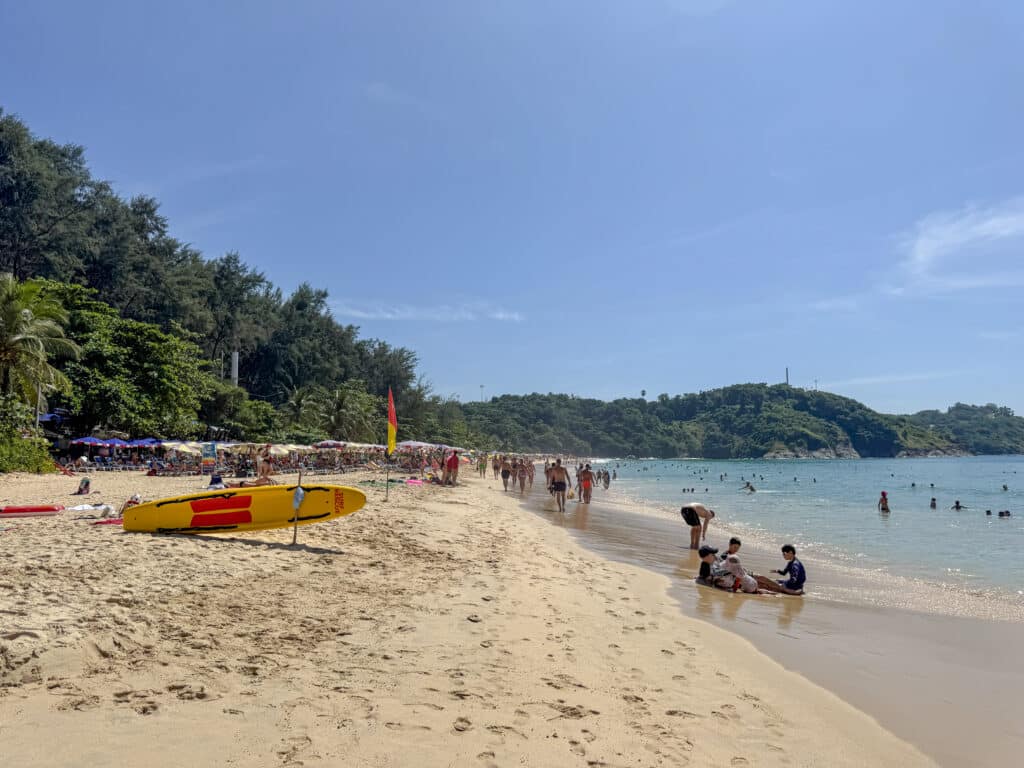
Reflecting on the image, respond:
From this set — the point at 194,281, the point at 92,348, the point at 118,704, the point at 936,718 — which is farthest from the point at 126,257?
the point at 936,718

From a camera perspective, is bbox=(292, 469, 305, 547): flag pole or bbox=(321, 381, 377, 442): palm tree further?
bbox=(321, 381, 377, 442): palm tree

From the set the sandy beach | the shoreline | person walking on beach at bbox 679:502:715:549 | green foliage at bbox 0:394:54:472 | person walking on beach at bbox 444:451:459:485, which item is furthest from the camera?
person walking on beach at bbox 444:451:459:485

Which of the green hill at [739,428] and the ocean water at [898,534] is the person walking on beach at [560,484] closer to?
the ocean water at [898,534]

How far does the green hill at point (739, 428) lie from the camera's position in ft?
486

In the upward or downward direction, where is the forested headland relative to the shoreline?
upward

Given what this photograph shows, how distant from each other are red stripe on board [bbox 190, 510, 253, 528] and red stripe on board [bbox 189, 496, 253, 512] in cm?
9

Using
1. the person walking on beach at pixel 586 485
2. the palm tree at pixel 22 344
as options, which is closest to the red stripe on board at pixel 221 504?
the person walking on beach at pixel 586 485

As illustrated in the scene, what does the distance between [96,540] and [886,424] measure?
178 m

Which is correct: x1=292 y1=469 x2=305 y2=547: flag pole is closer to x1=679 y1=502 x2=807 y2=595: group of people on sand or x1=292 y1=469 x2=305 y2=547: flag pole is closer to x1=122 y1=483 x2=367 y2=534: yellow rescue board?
x1=122 y1=483 x2=367 y2=534: yellow rescue board

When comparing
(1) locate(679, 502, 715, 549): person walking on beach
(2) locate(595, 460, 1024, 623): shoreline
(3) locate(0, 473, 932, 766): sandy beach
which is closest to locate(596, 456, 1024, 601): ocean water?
(2) locate(595, 460, 1024, 623): shoreline

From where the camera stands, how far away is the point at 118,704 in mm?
3924

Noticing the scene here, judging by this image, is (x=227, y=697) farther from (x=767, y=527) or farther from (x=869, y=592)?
(x=767, y=527)

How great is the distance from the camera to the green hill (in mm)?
148000

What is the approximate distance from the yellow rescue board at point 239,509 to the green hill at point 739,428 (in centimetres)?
11947
